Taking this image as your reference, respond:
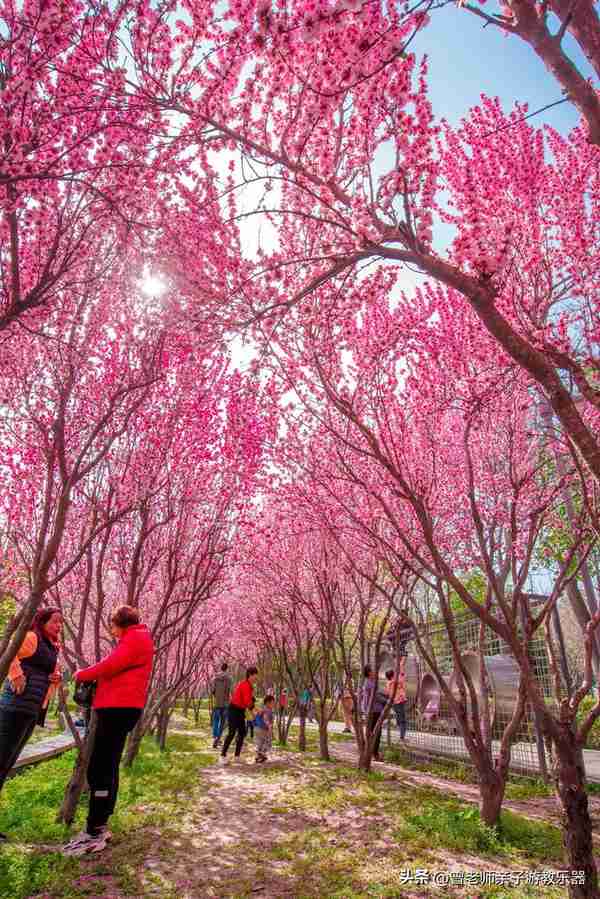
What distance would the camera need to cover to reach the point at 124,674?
4301mm

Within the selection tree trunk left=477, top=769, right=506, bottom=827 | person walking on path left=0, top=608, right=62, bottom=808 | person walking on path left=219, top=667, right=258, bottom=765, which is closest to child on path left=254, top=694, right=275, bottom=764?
person walking on path left=219, top=667, right=258, bottom=765

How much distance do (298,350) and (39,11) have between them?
3.49 m

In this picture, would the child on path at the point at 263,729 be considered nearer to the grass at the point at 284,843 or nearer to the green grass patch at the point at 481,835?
the grass at the point at 284,843

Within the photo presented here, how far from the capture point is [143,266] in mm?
5297

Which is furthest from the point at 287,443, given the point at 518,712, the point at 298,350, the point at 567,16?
the point at 567,16

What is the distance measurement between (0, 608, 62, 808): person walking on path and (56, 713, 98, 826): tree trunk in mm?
511

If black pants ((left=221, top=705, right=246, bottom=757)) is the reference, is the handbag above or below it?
above

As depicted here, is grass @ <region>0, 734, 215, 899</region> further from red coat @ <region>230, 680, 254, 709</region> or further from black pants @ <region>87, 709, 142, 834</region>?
red coat @ <region>230, 680, 254, 709</region>

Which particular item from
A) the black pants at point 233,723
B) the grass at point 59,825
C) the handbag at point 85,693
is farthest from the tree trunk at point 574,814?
the black pants at point 233,723

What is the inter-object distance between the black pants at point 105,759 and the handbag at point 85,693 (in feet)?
1.41

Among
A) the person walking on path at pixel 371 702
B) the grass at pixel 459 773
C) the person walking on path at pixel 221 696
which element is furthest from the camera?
the person walking on path at pixel 221 696

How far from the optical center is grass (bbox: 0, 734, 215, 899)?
364 centimetres

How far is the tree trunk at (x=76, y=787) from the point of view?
5.04 metres

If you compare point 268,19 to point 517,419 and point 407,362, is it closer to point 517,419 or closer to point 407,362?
point 407,362
